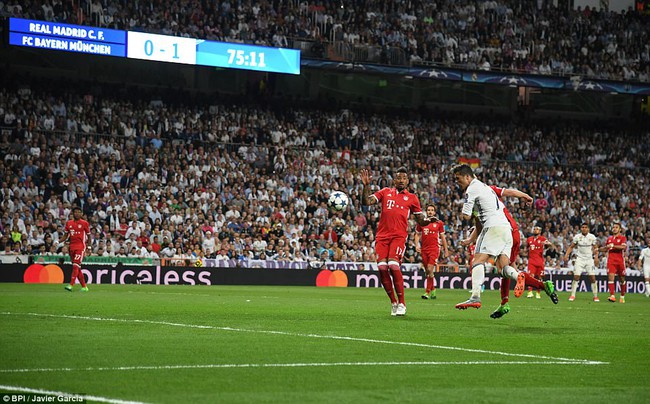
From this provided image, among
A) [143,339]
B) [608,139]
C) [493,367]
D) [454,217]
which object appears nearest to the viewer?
[493,367]

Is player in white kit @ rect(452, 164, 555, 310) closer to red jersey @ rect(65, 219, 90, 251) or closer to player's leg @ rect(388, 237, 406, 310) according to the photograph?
player's leg @ rect(388, 237, 406, 310)

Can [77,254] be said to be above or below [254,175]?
below

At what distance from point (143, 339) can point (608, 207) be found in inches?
1574

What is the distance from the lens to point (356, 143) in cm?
4800

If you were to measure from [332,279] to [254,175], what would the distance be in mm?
6412

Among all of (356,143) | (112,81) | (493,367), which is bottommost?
(493,367)

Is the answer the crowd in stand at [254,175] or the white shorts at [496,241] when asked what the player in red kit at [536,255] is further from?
the white shorts at [496,241]

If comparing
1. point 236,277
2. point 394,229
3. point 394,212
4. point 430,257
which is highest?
point 394,212

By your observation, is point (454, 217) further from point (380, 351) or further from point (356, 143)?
point (380, 351)

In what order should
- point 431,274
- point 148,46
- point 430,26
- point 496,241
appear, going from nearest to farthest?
point 496,241 → point 431,274 → point 148,46 → point 430,26

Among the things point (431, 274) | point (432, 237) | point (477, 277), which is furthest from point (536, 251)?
point (477, 277)

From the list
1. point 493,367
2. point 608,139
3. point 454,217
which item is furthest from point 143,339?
point 608,139

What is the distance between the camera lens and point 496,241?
54.0 ft

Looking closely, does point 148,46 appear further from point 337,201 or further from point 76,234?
point 337,201
